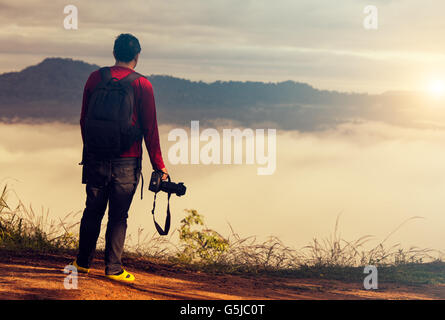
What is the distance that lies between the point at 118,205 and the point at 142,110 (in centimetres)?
105

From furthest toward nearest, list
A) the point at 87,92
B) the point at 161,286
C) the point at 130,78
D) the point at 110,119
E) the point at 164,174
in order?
1. the point at 161,286
2. the point at 164,174
3. the point at 87,92
4. the point at 130,78
5. the point at 110,119

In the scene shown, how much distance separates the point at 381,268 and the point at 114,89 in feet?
16.7

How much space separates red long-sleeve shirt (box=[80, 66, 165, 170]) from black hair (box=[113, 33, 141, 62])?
0.40 ft

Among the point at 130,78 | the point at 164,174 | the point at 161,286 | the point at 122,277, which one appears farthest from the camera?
the point at 161,286

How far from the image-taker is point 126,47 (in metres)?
5.71

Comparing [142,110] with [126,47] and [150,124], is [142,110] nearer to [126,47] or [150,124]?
[150,124]

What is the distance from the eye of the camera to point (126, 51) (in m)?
5.72

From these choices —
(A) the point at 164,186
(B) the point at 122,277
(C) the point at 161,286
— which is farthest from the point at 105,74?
(C) the point at 161,286

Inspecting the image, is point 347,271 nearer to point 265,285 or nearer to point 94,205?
point 265,285

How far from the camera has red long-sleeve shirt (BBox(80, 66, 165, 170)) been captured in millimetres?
5664

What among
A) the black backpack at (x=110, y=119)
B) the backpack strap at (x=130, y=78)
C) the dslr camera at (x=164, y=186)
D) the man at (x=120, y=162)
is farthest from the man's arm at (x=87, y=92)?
the dslr camera at (x=164, y=186)

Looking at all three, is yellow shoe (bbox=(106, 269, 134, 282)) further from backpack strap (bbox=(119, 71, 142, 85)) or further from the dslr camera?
backpack strap (bbox=(119, 71, 142, 85))

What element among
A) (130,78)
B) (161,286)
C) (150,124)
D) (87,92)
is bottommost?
(161,286)

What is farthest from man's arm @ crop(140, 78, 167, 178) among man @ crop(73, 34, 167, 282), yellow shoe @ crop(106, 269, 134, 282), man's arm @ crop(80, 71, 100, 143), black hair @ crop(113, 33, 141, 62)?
yellow shoe @ crop(106, 269, 134, 282)
